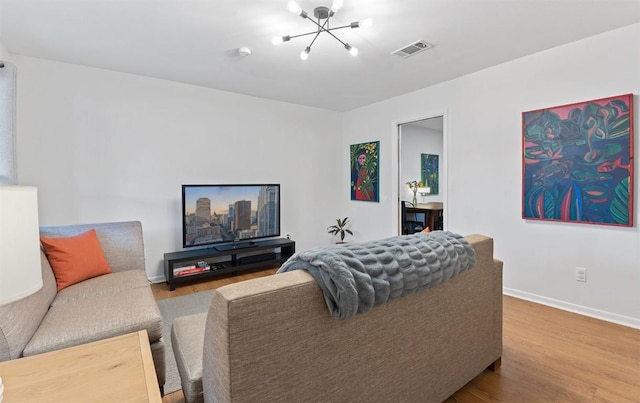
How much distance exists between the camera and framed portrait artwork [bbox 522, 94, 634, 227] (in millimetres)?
2483

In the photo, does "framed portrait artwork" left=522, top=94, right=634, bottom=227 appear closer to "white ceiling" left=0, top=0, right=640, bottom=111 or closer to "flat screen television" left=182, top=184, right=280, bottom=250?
"white ceiling" left=0, top=0, right=640, bottom=111

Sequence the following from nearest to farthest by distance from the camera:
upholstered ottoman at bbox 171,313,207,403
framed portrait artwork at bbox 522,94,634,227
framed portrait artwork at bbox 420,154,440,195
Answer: upholstered ottoman at bbox 171,313,207,403 → framed portrait artwork at bbox 522,94,634,227 → framed portrait artwork at bbox 420,154,440,195

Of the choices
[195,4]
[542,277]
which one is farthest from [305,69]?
[542,277]

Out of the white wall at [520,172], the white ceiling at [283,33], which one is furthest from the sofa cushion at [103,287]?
the white wall at [520,172]

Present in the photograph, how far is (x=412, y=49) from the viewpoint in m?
2.84

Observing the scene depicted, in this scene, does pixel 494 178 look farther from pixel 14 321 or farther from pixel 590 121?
pixel 14 321

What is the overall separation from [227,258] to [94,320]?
255 centimetres

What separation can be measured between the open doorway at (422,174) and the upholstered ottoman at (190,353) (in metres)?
3.90

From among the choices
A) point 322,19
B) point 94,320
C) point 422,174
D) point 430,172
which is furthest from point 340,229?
point 94,320

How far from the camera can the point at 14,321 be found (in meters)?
1.36

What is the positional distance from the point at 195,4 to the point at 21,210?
1.96m

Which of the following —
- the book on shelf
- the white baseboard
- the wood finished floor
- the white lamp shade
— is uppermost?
the white lamp shade

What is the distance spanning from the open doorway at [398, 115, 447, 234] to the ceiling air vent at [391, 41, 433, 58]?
2.23 metres

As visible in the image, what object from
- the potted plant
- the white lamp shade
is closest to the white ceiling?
the white lamp shade
